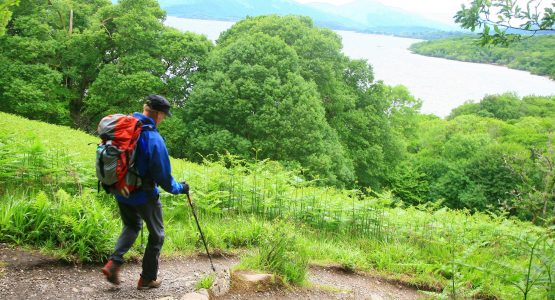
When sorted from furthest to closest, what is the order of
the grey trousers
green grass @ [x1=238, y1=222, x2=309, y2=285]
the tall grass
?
1. green grass @ [x1=238, y1=222, x2=309, y2=285]
2. the tall grass
3. the grey trousers

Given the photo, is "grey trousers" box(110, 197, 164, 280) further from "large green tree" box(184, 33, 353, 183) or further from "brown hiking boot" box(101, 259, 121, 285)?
"large green tree" box(184, 33, 353, 183)

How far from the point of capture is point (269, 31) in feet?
102

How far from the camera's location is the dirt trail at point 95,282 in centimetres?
494

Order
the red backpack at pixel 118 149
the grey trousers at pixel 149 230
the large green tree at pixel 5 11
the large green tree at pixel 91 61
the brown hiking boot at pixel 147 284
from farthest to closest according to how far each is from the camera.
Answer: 1. the large green tree at pixel 91 61
2. the large green tree at pixel 5 11
3. the brown hiking boot at pixel 147 284
4. the grey trousers at pixel 149 230
5. the red backpack at pixel 118 149

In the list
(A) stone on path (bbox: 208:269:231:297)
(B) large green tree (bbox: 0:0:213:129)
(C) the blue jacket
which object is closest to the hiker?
(C) the blue jacket

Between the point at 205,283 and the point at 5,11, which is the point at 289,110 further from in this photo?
the point at 205,283

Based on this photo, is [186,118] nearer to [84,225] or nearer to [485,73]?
[84,225]

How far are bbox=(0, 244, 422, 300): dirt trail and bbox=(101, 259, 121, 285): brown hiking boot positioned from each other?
14cm

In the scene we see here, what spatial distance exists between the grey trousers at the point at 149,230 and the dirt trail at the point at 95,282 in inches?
14.1

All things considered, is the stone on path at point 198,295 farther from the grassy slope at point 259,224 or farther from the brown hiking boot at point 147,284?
the grassy slope at point 259,224

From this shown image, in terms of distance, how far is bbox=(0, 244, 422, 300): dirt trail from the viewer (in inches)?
195

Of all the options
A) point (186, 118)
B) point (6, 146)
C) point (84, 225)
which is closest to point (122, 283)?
point (84, 225)

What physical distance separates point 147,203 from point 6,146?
4.65m

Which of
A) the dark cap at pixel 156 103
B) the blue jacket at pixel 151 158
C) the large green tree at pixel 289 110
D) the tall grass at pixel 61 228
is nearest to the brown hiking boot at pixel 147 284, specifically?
the tall grass at pixel 61 228
